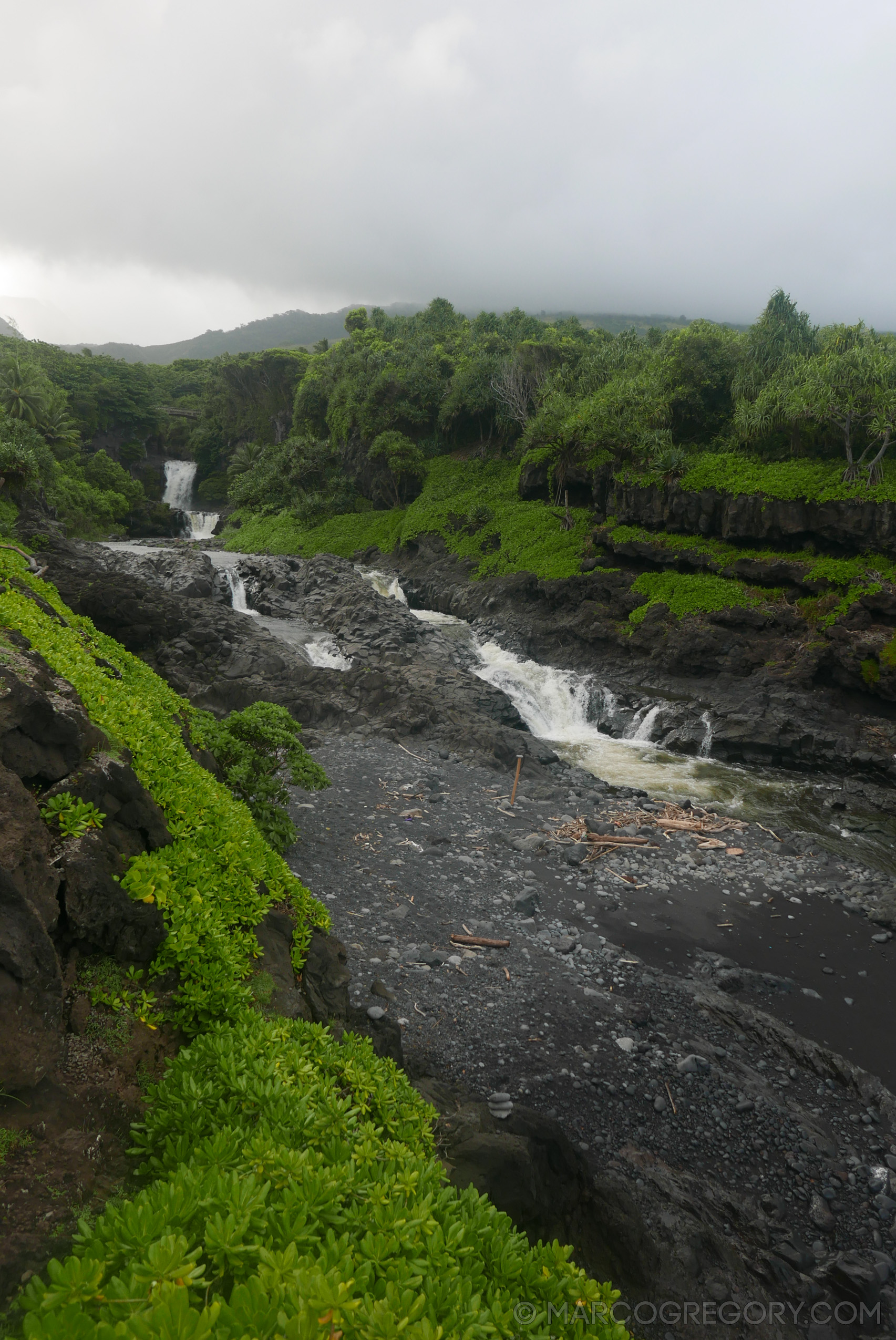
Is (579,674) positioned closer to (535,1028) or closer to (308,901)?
(535,1028)

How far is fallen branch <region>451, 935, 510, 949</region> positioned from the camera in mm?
10664

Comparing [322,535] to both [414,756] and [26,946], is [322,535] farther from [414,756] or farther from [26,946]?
[26,946]

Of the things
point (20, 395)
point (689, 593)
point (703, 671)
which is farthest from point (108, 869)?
point (20, 395)

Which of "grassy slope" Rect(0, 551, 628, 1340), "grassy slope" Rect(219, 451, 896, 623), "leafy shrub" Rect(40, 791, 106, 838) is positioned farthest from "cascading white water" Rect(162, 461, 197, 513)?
"grassy slope" Rect(0, 551, 628, 1340)

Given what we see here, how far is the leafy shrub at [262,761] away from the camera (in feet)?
34.3

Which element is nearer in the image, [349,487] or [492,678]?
[492,678]

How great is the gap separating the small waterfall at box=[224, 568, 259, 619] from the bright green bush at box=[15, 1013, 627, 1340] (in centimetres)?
3082


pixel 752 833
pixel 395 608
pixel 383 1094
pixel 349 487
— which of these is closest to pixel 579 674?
pixel 395 608

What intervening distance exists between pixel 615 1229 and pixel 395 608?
1101 inches

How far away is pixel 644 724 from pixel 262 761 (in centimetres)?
1797

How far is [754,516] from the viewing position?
2856 centimetres

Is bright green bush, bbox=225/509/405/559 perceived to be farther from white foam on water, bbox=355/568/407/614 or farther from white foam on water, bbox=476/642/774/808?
white foam on water, bbox=476/642/774/808

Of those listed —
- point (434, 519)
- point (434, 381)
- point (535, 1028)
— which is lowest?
point (535, 1028)

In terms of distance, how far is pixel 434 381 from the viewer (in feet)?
179
